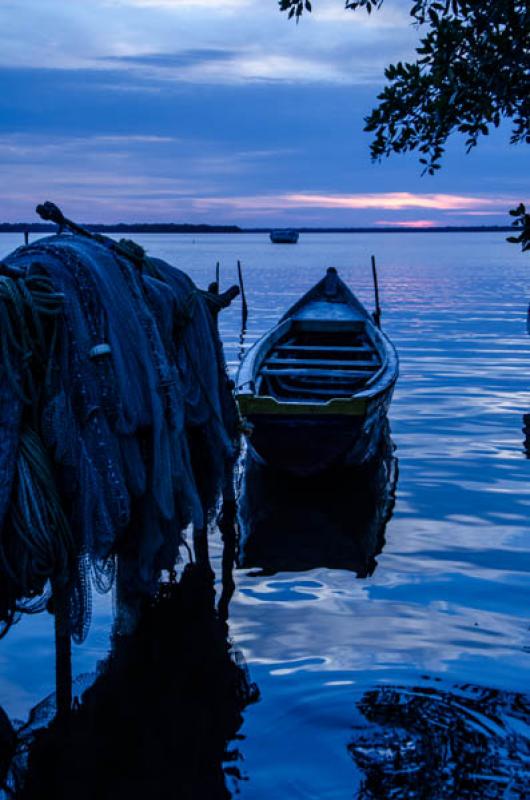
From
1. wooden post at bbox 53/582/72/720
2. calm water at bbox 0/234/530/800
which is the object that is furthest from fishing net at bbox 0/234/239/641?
calm water at bbox 0/234/530/800

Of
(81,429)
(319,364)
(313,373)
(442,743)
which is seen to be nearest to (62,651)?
(81,429)

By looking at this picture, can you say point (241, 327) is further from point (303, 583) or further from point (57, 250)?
point (57, 250)

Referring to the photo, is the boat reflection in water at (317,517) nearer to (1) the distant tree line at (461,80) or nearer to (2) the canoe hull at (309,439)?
(2) the canoe hull at (309,439)

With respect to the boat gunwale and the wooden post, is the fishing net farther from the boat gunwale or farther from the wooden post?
the boat gunwale

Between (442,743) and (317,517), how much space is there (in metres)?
6.09

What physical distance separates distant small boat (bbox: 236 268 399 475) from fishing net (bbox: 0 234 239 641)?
176 inches

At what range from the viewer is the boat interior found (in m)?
15.4

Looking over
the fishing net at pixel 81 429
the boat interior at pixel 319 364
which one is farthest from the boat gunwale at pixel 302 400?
the fishing net at pixel 81 429

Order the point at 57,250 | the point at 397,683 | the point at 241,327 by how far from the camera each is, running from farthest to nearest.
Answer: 1. the point at 241,327
2. the point at 397,683
3. the point at 57,250

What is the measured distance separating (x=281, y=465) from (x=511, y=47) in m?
7.52

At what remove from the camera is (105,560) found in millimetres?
6418

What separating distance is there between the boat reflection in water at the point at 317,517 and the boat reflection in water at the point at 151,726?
7.30ft

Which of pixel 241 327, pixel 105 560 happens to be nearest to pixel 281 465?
pixel 105 560

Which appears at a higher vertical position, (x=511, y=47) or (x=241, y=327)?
(x=511, y=47)
